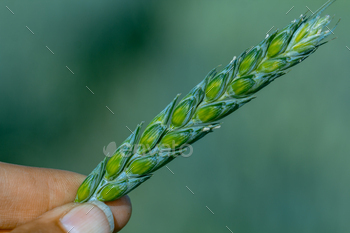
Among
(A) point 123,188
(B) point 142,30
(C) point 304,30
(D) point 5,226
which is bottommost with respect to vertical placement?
(D) point 5,226

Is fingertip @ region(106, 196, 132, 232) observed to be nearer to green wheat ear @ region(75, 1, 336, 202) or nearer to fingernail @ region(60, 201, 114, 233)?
fingernail @ region(60, 201, 114, 233)

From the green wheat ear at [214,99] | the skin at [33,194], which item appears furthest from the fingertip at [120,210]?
the green wheat ear at [214,99]

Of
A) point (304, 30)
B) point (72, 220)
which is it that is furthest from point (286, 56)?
point (72, 220)

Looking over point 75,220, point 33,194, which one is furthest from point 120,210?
point 33,194

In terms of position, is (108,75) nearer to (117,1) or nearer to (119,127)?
(119,127)

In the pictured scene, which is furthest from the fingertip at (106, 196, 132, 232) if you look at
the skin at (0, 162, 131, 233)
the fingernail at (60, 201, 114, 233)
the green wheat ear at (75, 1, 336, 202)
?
the green wheat ear at (75, 1, 336, 202)

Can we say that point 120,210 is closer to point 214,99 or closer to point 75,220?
point 75,220

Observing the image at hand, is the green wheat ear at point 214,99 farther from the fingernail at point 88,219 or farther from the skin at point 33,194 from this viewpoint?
the skin at point 33,194
